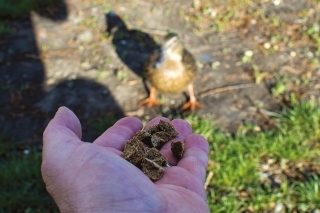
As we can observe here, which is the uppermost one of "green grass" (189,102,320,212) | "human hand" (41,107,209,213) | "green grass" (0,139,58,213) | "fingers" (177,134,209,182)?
"human hand" (41,107,209,213)

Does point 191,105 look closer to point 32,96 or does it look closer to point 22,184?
point 32,96

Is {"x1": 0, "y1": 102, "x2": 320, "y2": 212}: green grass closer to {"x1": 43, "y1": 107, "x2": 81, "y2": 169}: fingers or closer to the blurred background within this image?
the blurred background

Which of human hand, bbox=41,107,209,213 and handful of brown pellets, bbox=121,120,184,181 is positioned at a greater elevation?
human hand, bbox=41,107,209,213

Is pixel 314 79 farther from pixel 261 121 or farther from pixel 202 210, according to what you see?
pixel 202 210

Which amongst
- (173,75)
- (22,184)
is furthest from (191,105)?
(22,184)

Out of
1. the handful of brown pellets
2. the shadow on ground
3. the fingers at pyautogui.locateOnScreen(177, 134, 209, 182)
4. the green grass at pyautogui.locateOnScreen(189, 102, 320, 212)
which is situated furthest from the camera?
the shadow on ground

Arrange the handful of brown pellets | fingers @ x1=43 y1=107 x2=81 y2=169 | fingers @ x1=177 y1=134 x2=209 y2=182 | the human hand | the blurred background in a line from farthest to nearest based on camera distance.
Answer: the blurred background, fingers @ x1=177 y1=134 x2=209 y2=182, the handful of brown pellets, fingers @ x1=43 y1=107 x2=81 y2=169, the human hand

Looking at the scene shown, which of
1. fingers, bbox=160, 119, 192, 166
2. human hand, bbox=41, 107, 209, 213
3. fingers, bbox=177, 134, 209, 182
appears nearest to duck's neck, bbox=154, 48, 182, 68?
fingers, bbox=160, 119, 192, 166
